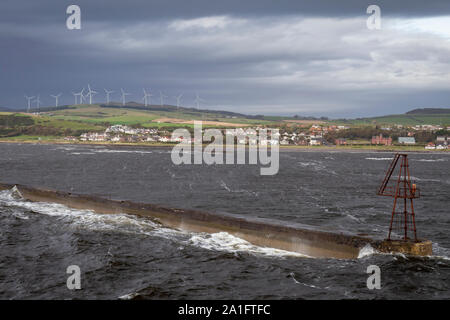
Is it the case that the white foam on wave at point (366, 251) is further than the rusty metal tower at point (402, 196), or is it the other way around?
the white foam on wave at point (366, 251)

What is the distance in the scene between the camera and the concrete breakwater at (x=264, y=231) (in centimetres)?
2530

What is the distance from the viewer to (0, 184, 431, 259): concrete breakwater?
83.0 ft

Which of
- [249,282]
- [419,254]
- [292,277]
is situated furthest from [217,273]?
[419,254]

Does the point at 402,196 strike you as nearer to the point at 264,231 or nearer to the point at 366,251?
the point at 366,251

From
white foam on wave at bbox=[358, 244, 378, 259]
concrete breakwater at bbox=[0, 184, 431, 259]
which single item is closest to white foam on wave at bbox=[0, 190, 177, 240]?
concrete breakwater at bbox=[0, 184, 431, 259]

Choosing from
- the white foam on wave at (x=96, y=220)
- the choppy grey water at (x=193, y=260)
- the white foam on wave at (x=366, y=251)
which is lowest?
the choppy grey water at (x=193, y=260)

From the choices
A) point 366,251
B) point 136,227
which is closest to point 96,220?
point 136,227

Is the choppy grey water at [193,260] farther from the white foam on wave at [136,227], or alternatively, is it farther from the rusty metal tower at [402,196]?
the rusty metal tower at [402,196]

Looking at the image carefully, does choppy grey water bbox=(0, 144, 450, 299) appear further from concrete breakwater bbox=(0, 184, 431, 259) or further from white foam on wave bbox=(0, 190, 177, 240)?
concrete breakwater bbox=(0, 184, 431, 259)

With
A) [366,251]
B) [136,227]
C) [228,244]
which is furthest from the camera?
[136,227]

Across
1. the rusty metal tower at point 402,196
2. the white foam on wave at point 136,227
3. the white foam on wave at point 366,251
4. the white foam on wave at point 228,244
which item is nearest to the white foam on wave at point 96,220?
the white foam on wave at point 136,227

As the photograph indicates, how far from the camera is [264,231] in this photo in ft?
94.2

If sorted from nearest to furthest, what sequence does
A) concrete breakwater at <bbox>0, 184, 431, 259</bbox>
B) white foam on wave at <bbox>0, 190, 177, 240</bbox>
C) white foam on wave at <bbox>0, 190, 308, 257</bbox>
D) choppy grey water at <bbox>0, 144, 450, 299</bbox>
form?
choppy grey water at <bbox>0, 144, 450, 299</bbox> < concrete breakwater at <bbox>0, 184, 431, 259</bbox> < white foam on wave at <bbox>0, 190, 308, 257</bbox> < white foam on wave at <bbox>0, 190, 177, 240</bbox>

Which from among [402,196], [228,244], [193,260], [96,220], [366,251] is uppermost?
[402,196]
